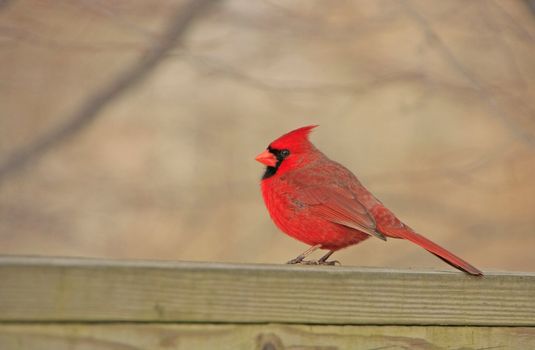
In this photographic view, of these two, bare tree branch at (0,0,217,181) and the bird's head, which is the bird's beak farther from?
bare tree branch at (0,0,217,181)

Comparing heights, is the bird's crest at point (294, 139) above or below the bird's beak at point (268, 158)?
above

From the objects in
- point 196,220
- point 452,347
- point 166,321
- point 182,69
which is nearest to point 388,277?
point 452,347

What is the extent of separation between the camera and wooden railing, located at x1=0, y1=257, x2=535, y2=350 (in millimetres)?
1774

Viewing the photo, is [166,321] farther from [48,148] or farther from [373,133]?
[373,133]

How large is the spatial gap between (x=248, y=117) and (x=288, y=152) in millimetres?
3131

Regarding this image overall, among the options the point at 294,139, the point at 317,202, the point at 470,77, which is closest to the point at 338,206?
the point at 317,202

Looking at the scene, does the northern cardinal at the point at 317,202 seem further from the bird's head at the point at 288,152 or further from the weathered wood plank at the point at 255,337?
the weathered wood plank at the point at 255,337

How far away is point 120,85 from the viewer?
637 cm

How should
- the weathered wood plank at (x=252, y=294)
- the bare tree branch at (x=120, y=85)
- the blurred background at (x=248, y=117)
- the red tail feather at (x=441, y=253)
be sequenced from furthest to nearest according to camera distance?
the bare tree branch at (x=120, y=85) → the blurred background at (x=248, y=117) → the red tail feather at (x=441, y=253) → the weathered wood plank at (x=252, y=294)

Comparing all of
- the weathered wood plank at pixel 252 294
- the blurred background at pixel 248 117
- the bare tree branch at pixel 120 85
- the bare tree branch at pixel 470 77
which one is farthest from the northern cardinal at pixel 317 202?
the bare tree branch at pixel 470 77

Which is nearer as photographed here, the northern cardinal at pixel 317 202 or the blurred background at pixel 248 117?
the northern cardinal at pixel 317 202

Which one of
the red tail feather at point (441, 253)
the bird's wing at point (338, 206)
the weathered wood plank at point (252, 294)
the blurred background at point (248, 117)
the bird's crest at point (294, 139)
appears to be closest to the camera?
the weathered wood plank at point (252, 294)

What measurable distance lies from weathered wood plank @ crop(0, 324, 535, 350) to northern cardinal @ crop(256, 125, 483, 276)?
0.85m

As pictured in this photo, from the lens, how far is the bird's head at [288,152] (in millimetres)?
3248
